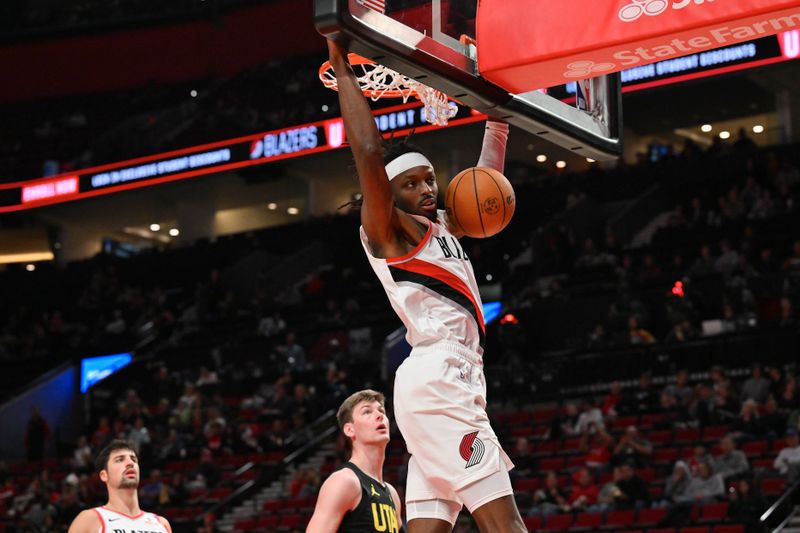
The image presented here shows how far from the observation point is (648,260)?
1866cm

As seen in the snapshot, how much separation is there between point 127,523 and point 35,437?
53.9ft

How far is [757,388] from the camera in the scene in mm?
13914

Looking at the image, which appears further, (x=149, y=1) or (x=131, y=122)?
(x=149, y=1)

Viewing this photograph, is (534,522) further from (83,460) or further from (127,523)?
(83,460)

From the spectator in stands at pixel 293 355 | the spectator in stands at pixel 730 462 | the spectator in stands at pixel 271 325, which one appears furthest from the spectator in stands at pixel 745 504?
the spectator in stands at pixel 271 325

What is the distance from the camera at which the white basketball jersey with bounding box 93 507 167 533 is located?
6546 millimetres

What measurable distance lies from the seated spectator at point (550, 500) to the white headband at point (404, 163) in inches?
348

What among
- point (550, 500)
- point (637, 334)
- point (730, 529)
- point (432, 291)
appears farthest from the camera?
point (637, 334)

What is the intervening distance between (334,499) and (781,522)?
7.31m

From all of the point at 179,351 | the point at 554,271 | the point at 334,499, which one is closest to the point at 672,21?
the point at 334,499

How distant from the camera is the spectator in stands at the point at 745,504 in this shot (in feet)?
36.7

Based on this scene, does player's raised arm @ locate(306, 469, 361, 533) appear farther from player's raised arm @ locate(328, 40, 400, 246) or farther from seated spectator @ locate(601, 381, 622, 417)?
seated spectator @ locate(601, 381, 622, 417)

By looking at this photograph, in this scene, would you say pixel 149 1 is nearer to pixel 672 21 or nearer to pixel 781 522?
pixel 781 522

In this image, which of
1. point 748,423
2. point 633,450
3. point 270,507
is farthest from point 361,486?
point 270,507
